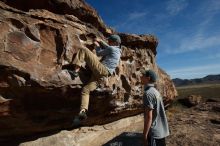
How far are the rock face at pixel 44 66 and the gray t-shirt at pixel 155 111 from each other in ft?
11.2

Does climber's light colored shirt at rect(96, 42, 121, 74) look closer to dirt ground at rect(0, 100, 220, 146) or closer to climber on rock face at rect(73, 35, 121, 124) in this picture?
climber on rock face at rect(73, 35, 121, 124)

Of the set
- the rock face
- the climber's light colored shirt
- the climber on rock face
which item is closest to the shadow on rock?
the rock face

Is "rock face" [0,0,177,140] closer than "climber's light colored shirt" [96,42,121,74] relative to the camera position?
Yes

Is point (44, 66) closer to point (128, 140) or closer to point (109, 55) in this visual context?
point (109, 55)

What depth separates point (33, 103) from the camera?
9.91m

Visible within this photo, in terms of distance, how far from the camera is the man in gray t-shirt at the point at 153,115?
7.30 m

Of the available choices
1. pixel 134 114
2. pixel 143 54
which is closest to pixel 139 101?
pixel 134 114

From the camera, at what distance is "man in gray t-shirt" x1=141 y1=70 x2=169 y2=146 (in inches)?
287

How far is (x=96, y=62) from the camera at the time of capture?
9.80 m

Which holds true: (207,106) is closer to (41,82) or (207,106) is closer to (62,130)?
(62,130)

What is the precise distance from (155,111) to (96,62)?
3.01m

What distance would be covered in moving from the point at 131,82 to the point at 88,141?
351cm

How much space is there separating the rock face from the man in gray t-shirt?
3352 mm

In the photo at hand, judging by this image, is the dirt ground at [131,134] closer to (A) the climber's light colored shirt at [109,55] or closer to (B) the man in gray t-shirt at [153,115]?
(A) the climber's light colored shirt at [109,55]
